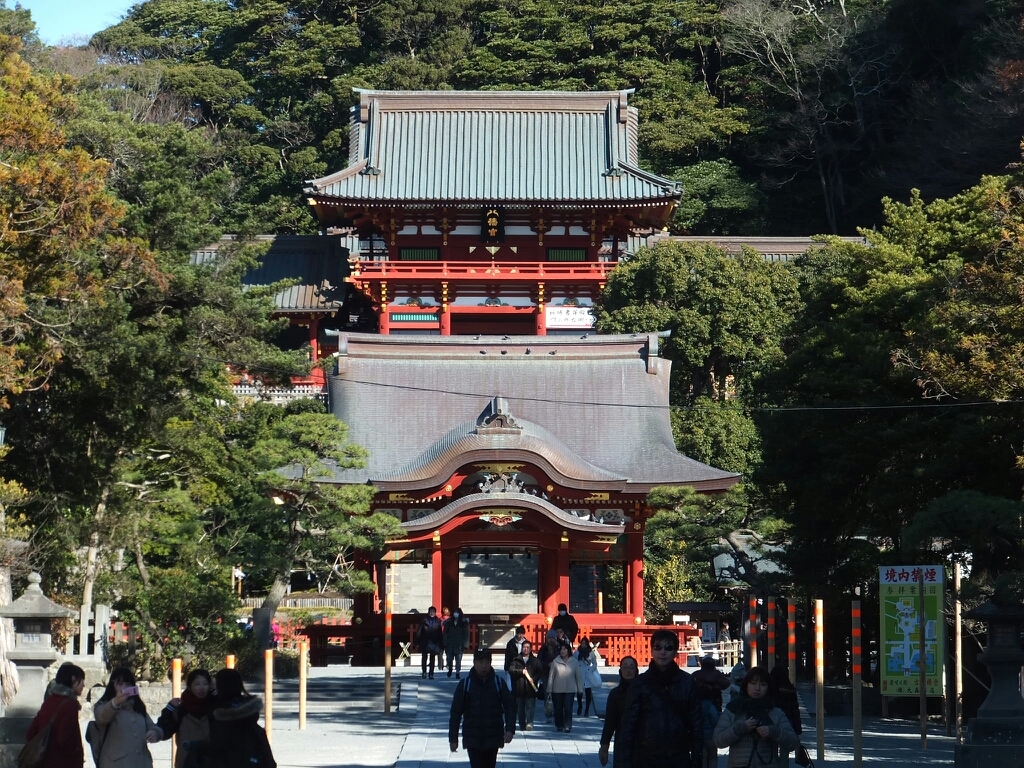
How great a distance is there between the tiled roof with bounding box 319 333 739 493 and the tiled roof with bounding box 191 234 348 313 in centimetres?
955

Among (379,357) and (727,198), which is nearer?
(379,357)

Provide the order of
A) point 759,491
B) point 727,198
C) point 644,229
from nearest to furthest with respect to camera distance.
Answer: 1. point 759,491
2. point 644,229
3. point 727,198

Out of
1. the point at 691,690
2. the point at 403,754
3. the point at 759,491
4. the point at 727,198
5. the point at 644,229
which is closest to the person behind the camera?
the point at 691,690

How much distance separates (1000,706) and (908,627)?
201cm

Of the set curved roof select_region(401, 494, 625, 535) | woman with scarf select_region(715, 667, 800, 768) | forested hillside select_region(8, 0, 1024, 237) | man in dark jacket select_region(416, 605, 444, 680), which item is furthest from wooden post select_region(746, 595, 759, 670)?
forested hillside select_region(8, 0, 1024, 237)

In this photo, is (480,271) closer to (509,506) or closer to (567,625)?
(509,506)

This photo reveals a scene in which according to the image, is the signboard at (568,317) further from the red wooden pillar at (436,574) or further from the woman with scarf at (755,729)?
the woman with scarf at (755,729)

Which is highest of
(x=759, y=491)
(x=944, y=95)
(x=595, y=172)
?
(x=944, y=95)

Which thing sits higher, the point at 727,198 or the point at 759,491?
the point at 727,198

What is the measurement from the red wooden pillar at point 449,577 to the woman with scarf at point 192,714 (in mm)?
16931

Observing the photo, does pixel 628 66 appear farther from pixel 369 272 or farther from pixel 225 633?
pixel 225 633

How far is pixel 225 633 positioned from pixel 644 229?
78.0 ft

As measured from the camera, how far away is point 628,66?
47.2m

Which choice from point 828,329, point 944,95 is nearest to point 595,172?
point 944,95
